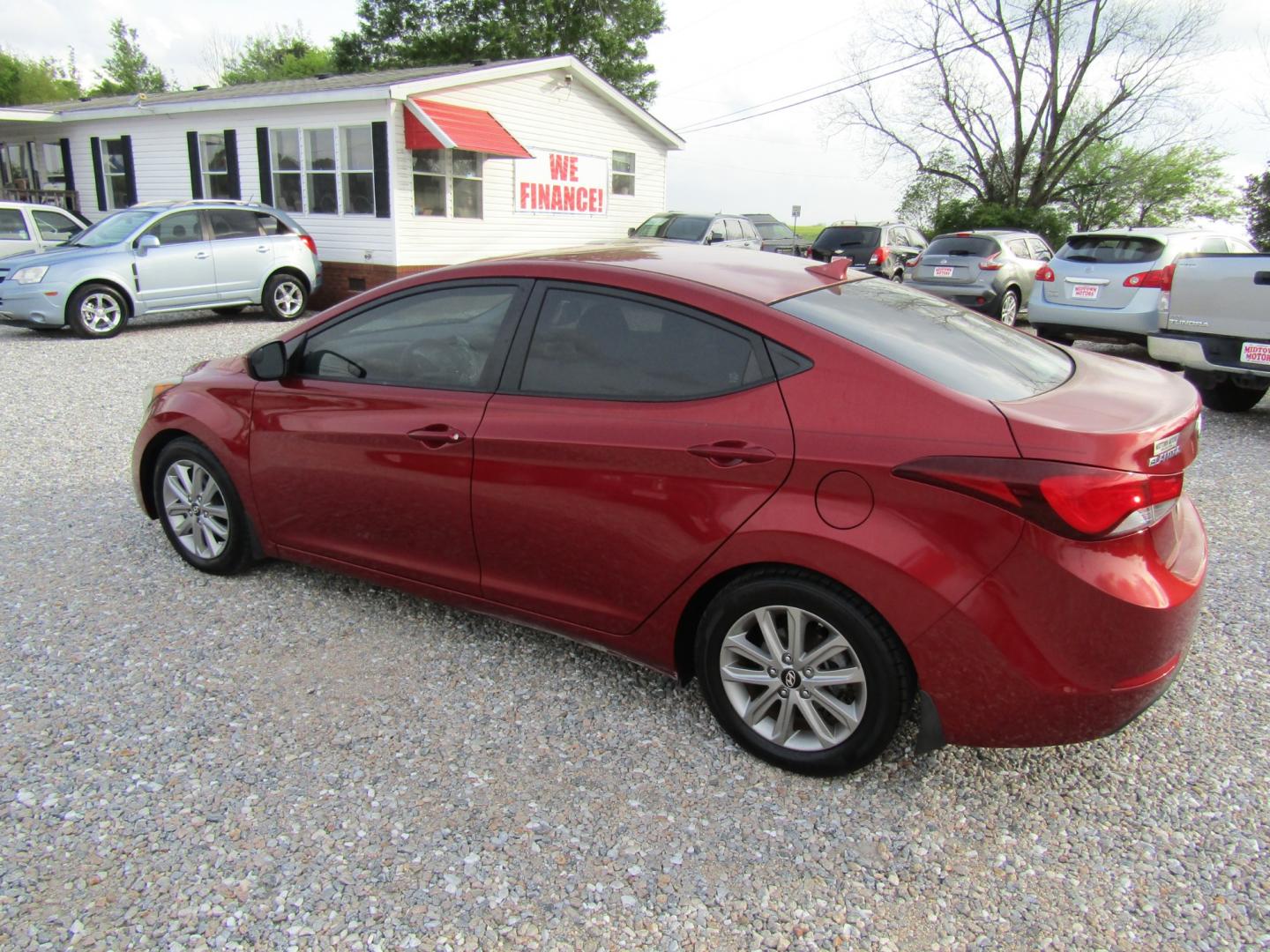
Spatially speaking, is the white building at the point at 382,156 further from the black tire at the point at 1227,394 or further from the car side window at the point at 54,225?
the black tire at the point at 1227,394

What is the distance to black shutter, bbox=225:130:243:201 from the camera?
52.3 ft

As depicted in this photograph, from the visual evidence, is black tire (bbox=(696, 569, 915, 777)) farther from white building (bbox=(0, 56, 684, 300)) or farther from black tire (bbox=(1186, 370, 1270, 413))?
white building (bbox=(0, 56, 684, 300))

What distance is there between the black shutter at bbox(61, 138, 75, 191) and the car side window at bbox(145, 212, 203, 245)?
9471 mm

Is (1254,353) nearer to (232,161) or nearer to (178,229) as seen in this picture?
(178,229)

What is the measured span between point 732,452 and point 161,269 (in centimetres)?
1139

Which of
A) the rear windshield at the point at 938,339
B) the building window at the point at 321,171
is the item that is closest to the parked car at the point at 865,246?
the building window at the point at 321,171

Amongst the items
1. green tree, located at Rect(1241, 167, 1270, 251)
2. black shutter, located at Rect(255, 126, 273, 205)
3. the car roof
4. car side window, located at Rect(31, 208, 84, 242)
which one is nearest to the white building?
black shutter, located at Rect(255, 126, 273, 205)

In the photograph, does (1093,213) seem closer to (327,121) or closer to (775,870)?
(327,121)

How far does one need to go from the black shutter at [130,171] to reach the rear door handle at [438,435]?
1756 centimetres

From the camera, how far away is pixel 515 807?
8.59 ft

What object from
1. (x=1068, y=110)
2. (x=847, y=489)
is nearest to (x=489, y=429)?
(x=847, y=489)

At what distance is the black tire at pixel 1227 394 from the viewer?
796 centimetres

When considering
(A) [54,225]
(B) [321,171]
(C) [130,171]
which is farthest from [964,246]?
(C) [130,171]

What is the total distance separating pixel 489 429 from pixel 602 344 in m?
0.50
